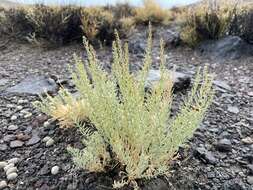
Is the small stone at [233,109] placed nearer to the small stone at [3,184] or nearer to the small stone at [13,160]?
the small stone at [13,160]

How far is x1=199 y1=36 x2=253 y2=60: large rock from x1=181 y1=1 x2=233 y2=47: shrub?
193 millimetres

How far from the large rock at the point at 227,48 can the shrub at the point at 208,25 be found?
0.19 m

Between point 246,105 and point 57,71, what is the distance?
228cm

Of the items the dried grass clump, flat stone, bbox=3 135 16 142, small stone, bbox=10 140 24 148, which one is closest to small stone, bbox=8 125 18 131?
flat stone, bbox=3 135 16 142

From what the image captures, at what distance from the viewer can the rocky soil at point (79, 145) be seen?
9.17 ft

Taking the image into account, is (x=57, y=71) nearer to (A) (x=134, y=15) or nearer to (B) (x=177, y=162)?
(B) (x=177, y=162)

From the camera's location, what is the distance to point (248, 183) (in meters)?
2.86

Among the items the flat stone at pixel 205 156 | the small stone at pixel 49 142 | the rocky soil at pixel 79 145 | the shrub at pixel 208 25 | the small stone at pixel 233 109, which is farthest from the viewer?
the shrub at pixel 208 25

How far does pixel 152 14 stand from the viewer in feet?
29.7

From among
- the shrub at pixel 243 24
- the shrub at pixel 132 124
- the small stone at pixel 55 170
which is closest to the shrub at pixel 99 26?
the shrub at pixel 243 24

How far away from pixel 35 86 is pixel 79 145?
1589 millimetres

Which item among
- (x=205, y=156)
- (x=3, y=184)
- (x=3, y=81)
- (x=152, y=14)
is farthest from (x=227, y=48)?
(x=3, y=184)

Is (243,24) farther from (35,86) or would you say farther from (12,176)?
(12,176)

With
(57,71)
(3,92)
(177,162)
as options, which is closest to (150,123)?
(177,162)
